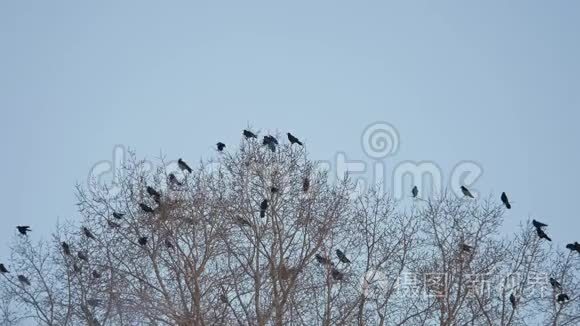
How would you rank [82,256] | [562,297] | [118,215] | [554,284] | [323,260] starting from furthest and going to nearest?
[118,215]
[82,256]
[323,260]
[554,284]
[562,297]

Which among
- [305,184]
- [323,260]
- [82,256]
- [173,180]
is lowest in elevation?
[323,260]

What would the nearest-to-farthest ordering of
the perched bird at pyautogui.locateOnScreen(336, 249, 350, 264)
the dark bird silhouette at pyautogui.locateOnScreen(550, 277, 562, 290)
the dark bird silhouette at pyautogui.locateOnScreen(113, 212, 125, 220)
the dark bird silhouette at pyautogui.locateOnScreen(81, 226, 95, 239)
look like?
the dark bird silhouette at pyautogui.locateOnScreen(550, 277, 562, 290) → the perched bird at pyautogui.locateOnScreen(336, 249, 350, 264) → the dark bird silhouette at pyautogui.locateOnScreen(113, 212, 125, 220) → the dark bird silhouette at pyautogui.locateOnScreen(81, 226, 95, 239)

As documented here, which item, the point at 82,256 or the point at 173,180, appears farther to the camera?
the point at 173,180

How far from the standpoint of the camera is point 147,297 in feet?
77.6

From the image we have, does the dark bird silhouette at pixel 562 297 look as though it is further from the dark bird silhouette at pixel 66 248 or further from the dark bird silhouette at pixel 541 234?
the dark bird silhouette at pixel 66 248

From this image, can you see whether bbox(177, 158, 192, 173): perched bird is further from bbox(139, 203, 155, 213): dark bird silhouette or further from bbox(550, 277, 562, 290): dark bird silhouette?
bbox(550, 277, 562, 290): dark bird silhouette

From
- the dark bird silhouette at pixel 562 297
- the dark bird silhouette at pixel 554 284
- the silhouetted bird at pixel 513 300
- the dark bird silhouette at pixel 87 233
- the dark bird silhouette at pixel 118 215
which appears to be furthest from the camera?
the dark bird silhouette at pixel 87 233

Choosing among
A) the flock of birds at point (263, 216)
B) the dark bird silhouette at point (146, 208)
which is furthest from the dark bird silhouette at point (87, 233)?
the dark bird silhouette at point (146, 208)

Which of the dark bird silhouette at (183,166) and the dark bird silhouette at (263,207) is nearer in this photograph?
the dark bird silhouette at (263,207)

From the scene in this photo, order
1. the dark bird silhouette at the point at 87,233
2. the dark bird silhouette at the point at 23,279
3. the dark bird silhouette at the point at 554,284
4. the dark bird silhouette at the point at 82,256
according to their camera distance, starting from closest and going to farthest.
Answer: the dark bird silhouette at the point at 554,284 < the dark bird silhouette at the point at 82,256 < the dark bird silhouette at the point at 87,233 < the dark bird silhouette at the point at 23,279

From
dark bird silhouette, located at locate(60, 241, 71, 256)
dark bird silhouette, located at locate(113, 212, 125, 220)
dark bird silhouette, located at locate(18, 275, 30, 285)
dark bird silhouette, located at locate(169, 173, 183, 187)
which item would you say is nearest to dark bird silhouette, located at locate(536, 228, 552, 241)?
dark bird silhouette, located at locate(169, 173, 183, 187)

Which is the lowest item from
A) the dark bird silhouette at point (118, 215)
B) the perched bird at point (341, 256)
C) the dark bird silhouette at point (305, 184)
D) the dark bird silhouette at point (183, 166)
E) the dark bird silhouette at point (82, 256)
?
the perched bird at point (341, 256)

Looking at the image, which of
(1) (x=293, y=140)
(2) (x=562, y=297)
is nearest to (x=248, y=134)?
(1) (x=293, y=140)

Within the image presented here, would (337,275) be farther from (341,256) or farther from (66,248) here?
(66,248)
